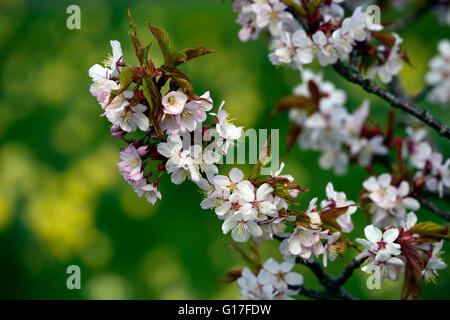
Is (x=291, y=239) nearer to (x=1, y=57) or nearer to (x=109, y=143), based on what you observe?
(x=109, y=143)

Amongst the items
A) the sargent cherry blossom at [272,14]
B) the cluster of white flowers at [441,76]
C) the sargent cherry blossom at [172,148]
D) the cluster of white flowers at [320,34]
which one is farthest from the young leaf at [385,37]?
the cluster of white flowers at [441,76]

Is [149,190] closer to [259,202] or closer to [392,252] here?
[259,202]

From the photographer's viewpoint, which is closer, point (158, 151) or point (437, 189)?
point (158, 151)

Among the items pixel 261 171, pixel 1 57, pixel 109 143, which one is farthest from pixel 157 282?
pixel 1 57

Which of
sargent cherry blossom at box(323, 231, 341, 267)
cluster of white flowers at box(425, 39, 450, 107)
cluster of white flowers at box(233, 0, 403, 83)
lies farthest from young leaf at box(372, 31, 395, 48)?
cluster of white flowers at box(425, 39, 450, 107)

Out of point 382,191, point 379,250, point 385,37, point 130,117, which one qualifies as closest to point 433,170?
point 382,191

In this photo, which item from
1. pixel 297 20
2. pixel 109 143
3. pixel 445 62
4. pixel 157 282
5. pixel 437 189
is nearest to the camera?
pixel 297 20
